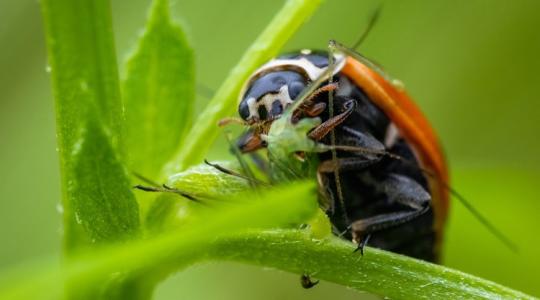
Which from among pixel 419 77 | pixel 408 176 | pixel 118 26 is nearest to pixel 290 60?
pixel 408 176

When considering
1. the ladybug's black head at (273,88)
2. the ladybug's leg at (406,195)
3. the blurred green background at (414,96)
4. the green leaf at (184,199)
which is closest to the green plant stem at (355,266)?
the green leaf at (184,199)

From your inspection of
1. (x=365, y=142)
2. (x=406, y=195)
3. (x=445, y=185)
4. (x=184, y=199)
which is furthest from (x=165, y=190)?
(x=445, y=185)

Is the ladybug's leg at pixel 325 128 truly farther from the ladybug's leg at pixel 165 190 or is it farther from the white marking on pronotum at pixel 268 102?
the ladybug's leg at pixel 165 190

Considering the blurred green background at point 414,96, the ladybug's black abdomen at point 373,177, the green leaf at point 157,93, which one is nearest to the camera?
the green leaf at point 157,93

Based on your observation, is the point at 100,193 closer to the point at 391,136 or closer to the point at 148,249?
the point at 148,249

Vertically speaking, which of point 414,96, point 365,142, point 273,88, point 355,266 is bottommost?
point 414,96

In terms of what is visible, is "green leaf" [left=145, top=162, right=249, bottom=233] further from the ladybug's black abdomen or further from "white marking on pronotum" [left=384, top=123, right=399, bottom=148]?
"white marking on pronotum" [left=384, top=123, right=399, bottom=148]

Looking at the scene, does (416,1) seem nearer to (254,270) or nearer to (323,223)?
(254,270)
